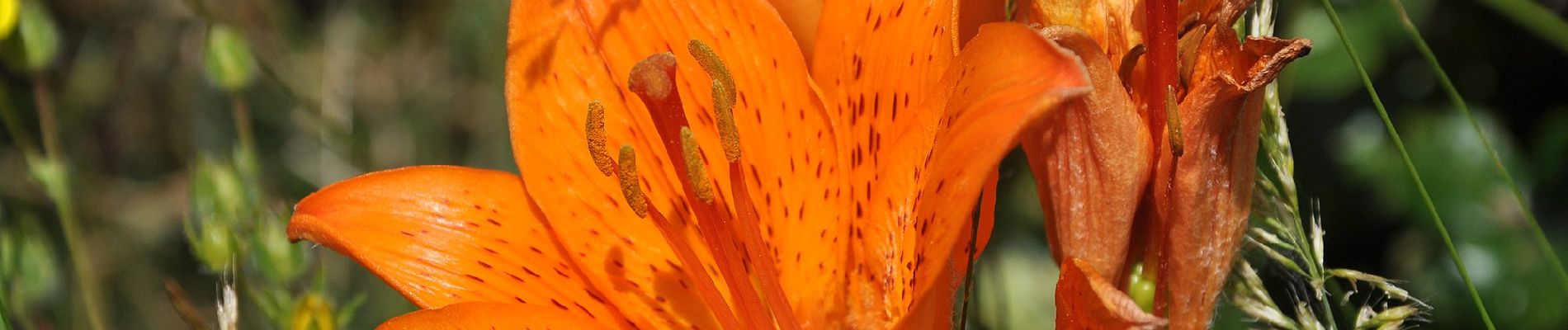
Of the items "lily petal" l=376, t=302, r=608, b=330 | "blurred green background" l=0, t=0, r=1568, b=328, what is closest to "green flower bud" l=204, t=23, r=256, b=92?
"blurred green background" l=0, t=0, r=1568, b=328

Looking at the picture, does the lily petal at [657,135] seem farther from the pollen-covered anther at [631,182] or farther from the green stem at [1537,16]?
the green stem at [1537,16]

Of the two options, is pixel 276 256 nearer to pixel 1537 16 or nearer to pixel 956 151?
pixel 956 151

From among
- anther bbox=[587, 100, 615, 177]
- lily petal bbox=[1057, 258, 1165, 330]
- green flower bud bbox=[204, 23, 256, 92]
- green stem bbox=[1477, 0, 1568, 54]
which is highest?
green stem bbox=[1477, 0, 1568, 54]

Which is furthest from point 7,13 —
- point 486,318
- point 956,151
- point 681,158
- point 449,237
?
point 956,151

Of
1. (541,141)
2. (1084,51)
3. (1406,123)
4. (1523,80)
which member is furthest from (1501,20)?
(541,141)

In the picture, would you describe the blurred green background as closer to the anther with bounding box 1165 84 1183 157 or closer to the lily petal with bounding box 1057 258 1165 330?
the lily petal with bounding box 1057 258 1165 330

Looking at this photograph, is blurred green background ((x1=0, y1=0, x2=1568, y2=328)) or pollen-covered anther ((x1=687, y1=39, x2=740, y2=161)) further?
blurred green background ((x1=0, y1=0, x2=1568, y2=328))

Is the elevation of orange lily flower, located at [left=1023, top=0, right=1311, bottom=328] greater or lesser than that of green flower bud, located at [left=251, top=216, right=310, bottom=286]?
greater
